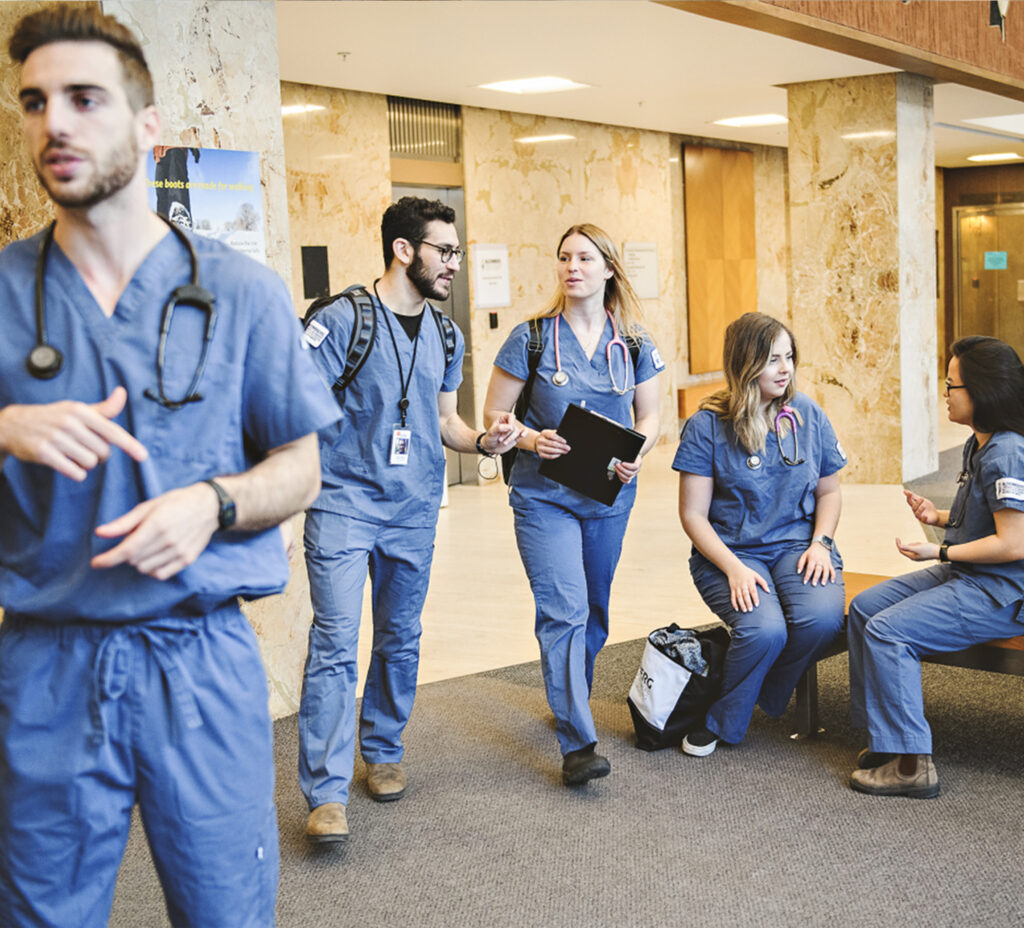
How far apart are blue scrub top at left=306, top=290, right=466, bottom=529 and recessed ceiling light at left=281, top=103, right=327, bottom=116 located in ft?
17.2

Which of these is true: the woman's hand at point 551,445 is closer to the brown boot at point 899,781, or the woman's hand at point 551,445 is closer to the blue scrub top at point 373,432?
the blue scrub top at point 373,432

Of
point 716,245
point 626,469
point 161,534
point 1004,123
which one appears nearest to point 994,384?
point 626,469

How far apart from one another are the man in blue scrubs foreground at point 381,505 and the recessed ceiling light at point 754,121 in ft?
27.8

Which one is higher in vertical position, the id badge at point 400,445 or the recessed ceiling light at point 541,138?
the recessed ceiling light at point 541,138

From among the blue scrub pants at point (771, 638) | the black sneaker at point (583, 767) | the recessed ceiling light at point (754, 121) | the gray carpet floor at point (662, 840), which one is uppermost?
the recessed ceiling light at point (754, 121)

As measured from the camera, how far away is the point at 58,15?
1.48 meters

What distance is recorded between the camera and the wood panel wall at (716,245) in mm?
12844

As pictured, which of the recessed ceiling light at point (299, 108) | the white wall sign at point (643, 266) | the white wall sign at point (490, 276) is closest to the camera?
the recessed ceiling light at point (299, 108)

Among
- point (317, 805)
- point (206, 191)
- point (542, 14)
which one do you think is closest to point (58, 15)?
point (317, 805)

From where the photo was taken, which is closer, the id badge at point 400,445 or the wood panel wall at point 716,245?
the id badge at point 400,445

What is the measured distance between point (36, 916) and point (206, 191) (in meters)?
2.80

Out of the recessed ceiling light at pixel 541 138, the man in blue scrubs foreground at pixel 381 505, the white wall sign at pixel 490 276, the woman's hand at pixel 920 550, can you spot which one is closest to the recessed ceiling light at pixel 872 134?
the recessed ceiling light at pixel 541 138

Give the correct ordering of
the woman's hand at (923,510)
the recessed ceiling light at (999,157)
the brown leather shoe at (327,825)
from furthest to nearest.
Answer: the recessed ceiling light at (999,157) < the woman's hand at (923,510) < the brown leather shoe at (327,825)

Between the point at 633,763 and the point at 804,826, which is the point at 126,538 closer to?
the point at 804,826
